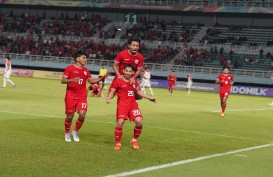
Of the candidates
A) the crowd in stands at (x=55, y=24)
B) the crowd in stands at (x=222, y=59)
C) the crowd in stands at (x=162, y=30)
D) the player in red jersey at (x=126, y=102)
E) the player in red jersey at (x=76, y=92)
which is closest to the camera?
the player in red jersey at (x=126, y=102)

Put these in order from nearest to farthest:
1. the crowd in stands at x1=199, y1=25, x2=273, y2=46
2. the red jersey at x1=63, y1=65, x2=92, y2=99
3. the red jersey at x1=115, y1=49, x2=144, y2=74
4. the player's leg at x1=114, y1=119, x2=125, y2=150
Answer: the player's leg at x1=114, y1=119, x2=125, y2=150 → the red jersey at x1=63, y1=65, x2=92, y2=99 → the red jersey at x1=115, y1=49, x2=144, y2=74 → the crowd in stands at x1=199, y1=25, x2=273, y2=46

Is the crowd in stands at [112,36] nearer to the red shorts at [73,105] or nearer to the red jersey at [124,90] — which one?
the red shorts at [73,105]

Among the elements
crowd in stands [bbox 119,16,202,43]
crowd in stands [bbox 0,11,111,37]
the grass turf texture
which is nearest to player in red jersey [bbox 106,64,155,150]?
the grass turf texture

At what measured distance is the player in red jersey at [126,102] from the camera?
484 inches

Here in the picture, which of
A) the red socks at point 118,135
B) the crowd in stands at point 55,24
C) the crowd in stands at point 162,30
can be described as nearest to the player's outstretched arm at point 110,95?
the red socks at point 118,135

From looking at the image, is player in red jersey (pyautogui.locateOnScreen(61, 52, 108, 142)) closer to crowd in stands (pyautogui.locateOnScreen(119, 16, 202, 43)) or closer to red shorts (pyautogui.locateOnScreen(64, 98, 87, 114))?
red shorts (pyautogui.locateOnScreen(64, 98, 87, 114))

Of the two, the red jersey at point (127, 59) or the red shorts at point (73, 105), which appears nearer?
the red shorts at point (73, 105)

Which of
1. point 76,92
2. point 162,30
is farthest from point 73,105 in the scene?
point 162,30

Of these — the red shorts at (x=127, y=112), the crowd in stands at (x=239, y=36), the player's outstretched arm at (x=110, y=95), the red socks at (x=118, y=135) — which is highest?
the crowd in stands at (x=239, y=36)

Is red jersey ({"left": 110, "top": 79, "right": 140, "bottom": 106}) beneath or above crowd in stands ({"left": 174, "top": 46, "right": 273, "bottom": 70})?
above

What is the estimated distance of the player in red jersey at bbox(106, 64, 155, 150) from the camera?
1230cm

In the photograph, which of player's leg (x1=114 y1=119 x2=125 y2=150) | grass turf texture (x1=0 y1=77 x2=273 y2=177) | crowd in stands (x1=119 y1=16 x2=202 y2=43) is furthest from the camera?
crowd in stands (x1=119 y1=16 x2=202 y2=43)

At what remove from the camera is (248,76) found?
190 ft

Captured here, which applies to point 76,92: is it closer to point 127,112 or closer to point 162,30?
point 127,112
